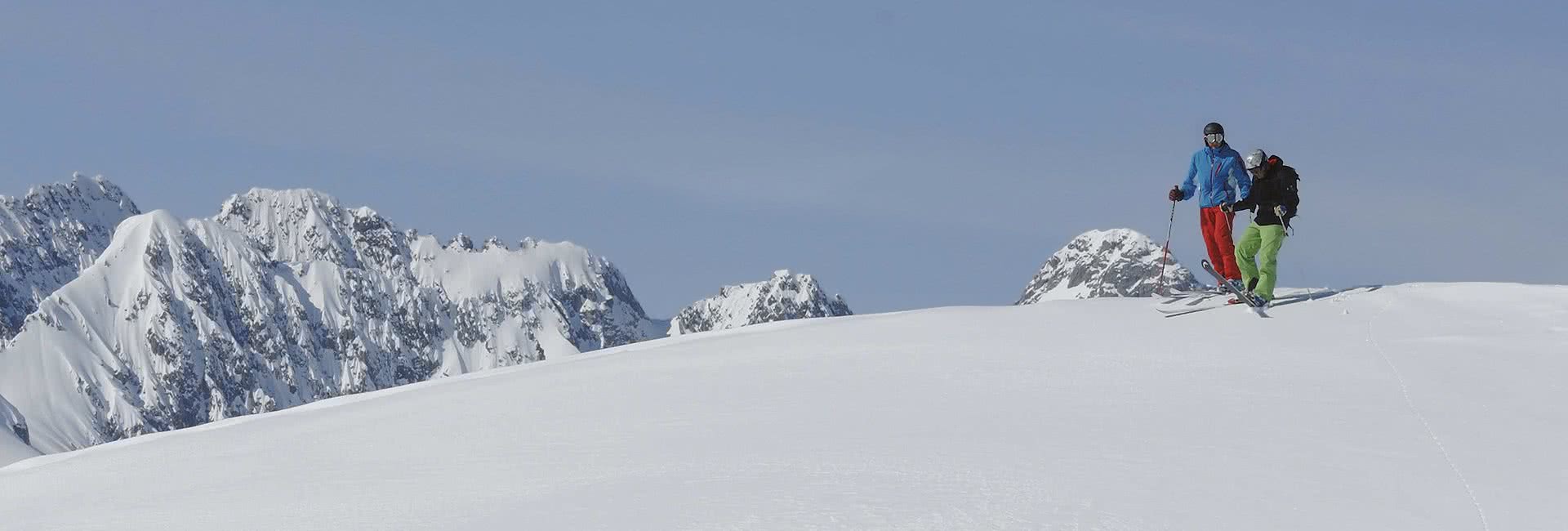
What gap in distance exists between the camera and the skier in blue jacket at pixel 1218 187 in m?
21.3

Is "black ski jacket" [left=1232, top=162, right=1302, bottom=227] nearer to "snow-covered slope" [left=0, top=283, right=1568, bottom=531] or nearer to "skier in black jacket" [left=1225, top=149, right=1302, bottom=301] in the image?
"skier in black jacket" [left=1225, top=149, right=1302, bottom=301]

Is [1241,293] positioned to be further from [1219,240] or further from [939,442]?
[939,442]

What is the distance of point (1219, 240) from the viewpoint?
21.7 metres

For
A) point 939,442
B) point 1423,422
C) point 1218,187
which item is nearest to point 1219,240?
point 1218,187

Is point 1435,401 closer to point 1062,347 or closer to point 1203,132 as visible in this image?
point 1062,347

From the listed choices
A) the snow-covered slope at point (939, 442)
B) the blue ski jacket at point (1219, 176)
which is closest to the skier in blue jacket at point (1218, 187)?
the blue ski jacket at point (1219, 176)

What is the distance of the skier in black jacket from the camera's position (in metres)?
20.7

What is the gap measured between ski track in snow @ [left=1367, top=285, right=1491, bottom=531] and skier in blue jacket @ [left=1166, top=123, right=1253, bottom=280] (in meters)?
2.64

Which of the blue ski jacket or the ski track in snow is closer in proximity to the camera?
the ski track in snow

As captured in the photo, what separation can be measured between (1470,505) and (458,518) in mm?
6345

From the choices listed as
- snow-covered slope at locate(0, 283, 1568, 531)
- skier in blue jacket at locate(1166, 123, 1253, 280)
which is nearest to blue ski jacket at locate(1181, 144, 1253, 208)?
skier in blue jacket at locate(1166, 123, 1253, 280)

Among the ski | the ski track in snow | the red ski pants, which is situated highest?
the red ski pants

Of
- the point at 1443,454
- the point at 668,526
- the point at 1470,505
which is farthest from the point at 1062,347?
the point at 668,526

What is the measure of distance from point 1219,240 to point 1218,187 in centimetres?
77
